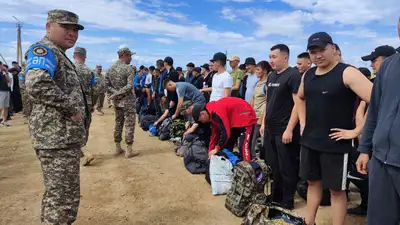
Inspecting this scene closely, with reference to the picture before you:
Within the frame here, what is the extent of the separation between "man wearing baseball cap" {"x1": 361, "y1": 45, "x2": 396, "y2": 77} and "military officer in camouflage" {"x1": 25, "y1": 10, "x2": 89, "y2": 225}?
3.27 meters

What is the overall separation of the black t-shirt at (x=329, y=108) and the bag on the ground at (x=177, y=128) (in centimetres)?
456

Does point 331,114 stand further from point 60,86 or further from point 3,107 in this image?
point 3,107

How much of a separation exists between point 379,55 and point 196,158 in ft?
10.3

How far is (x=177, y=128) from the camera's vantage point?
717cm

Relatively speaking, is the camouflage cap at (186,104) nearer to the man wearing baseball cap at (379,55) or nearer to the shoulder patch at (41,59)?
the man wearing baseball cap at (379,55)

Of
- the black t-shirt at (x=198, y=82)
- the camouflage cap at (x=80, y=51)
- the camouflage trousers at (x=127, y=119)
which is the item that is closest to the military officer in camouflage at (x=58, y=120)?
the camouflage cap at (x=80, y=51)

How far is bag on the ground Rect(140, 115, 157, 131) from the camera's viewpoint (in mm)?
8938

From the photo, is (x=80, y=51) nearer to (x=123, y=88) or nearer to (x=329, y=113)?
(x=123, y=88)

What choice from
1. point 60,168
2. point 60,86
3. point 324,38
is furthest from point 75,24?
point 324,38

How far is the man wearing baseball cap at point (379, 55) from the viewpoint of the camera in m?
3.57

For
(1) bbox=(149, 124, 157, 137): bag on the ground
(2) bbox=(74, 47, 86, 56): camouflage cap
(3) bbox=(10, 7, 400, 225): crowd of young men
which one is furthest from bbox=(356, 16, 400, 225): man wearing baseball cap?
(1) bbox=(149, 124, 157, 137): bag on the ground

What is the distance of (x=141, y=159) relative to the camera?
598 cm

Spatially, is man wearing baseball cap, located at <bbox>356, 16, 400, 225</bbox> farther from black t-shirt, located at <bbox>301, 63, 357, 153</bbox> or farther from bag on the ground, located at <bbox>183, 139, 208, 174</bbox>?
bag on the ground, located at <bbox>183, 139, 208, 174</bbox>

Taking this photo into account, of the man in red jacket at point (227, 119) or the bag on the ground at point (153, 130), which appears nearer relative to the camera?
the man in red jacket at point (227, 119)
